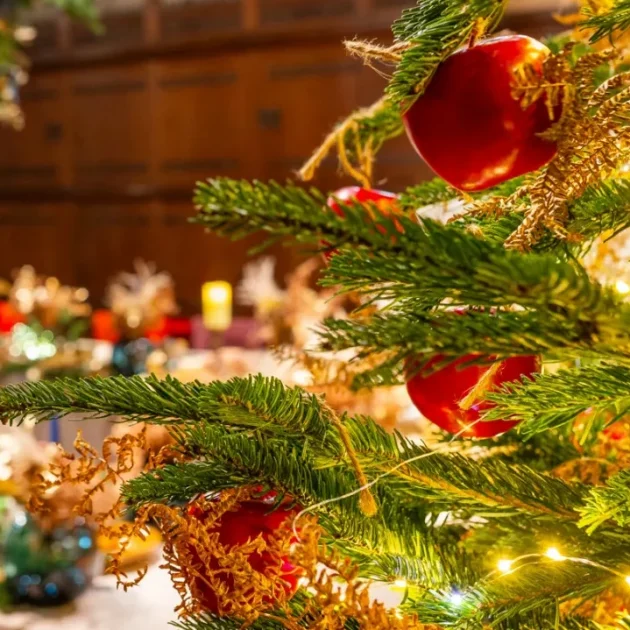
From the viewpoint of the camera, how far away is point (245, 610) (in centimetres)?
39

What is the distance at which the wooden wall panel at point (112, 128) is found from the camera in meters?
5.60

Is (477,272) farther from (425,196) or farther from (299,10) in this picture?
(299,10)

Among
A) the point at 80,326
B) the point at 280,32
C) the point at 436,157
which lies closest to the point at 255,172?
the point at 280,32

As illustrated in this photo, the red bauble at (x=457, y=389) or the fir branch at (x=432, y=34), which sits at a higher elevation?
the fir branch at (x=432, y=34)

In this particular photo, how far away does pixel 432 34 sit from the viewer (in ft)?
1.08

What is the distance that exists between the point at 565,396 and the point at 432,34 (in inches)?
7.0

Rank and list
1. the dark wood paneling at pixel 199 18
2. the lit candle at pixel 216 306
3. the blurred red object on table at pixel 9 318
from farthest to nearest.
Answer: the dark wood paneling at pixel 199 18 < the lit candle at pixel 216 306 < the blurred red object on table at pixel 9 318

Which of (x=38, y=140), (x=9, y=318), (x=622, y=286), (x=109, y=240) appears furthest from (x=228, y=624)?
(x=38, y=140)

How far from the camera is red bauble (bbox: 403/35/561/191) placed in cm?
34

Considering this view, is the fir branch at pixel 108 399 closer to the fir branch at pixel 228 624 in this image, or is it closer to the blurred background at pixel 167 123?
the fir branch at pixel 228 624

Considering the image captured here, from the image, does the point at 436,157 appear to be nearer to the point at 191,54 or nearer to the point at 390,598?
the point at 390,598

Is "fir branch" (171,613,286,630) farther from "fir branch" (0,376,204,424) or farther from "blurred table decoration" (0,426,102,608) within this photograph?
"blurred table decoration" (0,426,102,608)

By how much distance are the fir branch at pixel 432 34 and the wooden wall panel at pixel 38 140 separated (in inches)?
236

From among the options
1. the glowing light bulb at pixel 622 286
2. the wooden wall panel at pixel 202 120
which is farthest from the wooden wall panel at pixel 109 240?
the glowing light bulb at pixel 622 286
